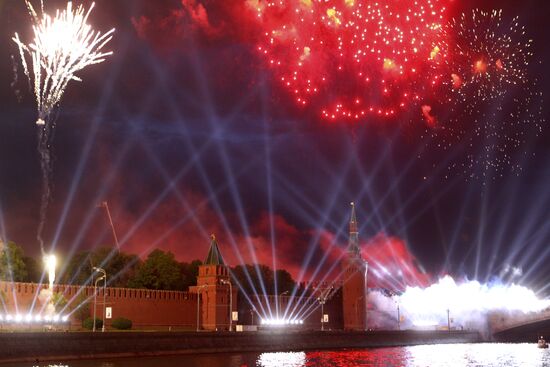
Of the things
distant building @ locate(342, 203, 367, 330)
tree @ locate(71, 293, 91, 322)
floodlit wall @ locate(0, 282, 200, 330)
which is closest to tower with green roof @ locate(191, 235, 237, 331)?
floodlit wall @ locate(0, 282, 200, 330)

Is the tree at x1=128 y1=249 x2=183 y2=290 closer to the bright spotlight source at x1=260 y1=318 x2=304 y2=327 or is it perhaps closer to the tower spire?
the bright spotlight source at x1=260 y1=318 x2=304 y2=327

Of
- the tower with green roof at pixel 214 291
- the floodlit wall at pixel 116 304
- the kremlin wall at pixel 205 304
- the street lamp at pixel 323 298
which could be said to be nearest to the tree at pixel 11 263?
the floodlit wall at pixel 116 304

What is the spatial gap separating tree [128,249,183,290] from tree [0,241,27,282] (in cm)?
1692

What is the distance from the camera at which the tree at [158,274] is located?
295ft

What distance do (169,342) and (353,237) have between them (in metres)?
59.8

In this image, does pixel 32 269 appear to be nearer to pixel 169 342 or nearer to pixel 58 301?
pixel 58 301

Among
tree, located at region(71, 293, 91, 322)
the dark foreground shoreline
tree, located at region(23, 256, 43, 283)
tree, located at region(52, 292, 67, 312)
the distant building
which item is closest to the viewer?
the dark foreground shoreline

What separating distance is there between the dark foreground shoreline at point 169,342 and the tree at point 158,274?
80.8 ft

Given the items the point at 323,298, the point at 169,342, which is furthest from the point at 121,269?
the point at 169,342

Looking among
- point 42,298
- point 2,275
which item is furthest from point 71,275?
point 42,298

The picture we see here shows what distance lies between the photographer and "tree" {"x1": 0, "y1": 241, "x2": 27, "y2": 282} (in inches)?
2852

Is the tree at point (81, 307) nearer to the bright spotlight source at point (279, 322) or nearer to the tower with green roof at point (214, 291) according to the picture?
the tower with green roof at point (214, 291)

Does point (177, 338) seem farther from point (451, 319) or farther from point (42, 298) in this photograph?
point (451, 319)

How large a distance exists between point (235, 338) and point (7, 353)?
2533cm
